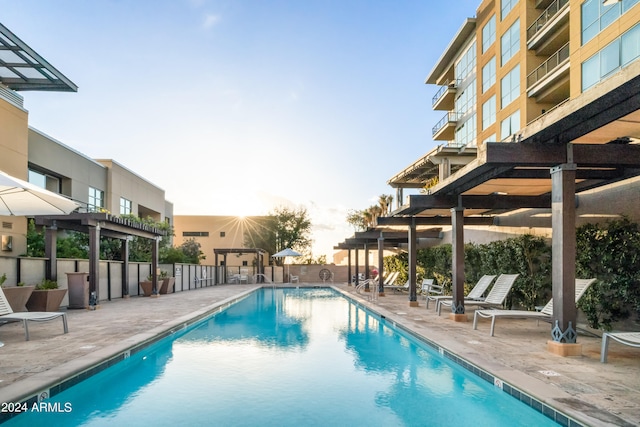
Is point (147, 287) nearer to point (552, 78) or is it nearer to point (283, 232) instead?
point (552, 78)

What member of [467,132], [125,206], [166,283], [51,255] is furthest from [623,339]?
[467,132]

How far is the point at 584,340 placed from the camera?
A: 696cm

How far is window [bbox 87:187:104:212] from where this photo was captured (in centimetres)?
2283

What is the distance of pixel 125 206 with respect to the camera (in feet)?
90.6

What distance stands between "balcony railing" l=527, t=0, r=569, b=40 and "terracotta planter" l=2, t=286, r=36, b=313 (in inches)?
893

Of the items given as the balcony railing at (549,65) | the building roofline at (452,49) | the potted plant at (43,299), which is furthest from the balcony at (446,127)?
the potted plant at (43,299)

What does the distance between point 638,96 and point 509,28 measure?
2338 cm

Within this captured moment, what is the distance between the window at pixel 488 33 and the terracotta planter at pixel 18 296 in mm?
25997

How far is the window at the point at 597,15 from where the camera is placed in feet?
53.9

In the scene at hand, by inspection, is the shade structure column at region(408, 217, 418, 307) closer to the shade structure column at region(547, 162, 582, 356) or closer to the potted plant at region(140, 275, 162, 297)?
the shade structure column at region(547, 162, 582, 356)

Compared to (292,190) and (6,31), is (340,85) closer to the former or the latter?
(6,31)

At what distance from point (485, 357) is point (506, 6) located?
80.6ft

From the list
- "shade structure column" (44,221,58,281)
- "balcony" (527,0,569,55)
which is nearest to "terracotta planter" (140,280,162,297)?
"shade structure column" (44,221,58,281)

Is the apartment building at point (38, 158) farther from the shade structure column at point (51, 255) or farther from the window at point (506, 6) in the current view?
the window at point (506, 6)
